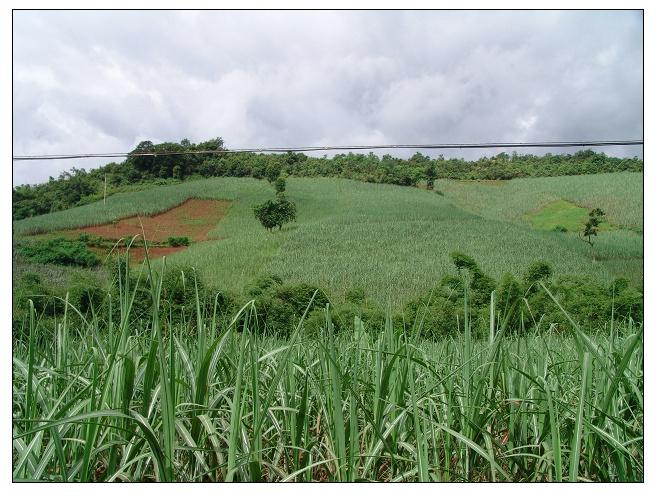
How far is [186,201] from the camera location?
102 inches

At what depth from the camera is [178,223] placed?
2.58 metres

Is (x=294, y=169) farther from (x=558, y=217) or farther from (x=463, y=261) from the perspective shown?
(x=558, y=217)

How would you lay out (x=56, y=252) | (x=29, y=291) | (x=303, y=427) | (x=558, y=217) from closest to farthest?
(x=303, y=427) < (x=29, y=291) < (x=56, y=252) < (x=558, y=217)

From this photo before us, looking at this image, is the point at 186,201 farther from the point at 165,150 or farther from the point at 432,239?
the point at 432,239

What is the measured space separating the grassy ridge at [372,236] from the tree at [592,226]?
0.11ft

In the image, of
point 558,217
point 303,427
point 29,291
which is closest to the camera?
point 303,427

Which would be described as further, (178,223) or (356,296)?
(178,223)

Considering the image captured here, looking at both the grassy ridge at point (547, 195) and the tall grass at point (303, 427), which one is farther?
the grassy ridge at point (547, 195)

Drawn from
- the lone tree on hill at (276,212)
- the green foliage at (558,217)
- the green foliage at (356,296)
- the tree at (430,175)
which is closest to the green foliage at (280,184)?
the lone tree on hill at (276,212)

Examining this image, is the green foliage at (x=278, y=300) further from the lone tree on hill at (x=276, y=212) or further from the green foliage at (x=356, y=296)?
the lone tree on hill at (x=276, y=212)

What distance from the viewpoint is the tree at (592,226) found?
2.63 m

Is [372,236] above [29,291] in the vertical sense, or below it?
above

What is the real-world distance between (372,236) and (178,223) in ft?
3.12

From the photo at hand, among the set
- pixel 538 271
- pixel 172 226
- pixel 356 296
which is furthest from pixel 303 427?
pixel 538 271
